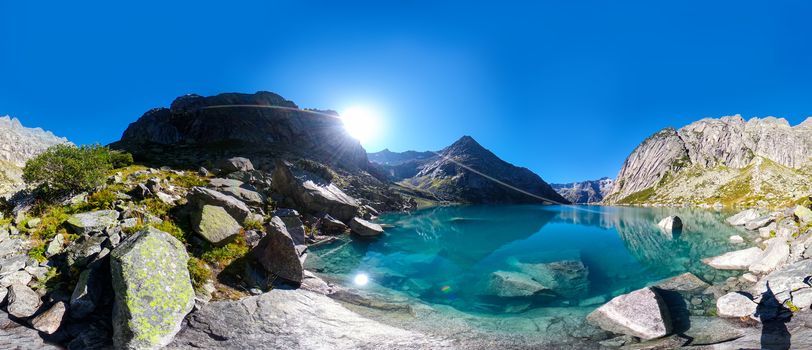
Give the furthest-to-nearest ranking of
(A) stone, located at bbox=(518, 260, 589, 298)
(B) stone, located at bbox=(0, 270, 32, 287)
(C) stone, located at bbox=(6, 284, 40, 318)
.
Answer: (A) stone, located at bbox=(518, 260, 589, 298)
(B) stone, located at bbox=(0, 270, 32, 287)
(C) stone, located at bbox=(6, 284, 40, 318)

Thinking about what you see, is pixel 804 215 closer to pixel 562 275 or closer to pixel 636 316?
pixel 562 275

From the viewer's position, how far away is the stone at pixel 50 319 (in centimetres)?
862

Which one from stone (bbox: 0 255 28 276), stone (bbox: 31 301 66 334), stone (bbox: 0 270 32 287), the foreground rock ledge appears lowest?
the foreground rock ledge

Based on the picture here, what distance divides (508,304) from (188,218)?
19784 mm

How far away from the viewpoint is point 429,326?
13.4 metres

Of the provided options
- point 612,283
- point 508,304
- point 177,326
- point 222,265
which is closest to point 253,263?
point 222,265

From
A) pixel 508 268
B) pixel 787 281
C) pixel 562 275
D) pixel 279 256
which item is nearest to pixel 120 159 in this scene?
pixel 279 256

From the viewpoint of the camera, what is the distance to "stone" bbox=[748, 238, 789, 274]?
59.7ft

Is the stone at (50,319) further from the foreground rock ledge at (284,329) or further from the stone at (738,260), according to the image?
the stone at (738,260)

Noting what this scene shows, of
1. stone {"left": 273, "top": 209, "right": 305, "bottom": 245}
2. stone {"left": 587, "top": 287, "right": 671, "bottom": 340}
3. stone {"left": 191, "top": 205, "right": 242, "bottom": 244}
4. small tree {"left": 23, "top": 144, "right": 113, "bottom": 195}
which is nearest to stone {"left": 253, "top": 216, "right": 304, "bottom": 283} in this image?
stone {"left": 191, "top": 205, "right": 242, "bottom": 244}

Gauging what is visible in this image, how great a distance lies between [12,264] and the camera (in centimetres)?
1019

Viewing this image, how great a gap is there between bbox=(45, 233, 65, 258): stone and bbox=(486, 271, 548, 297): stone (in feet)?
69.3

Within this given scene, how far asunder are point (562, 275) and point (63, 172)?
33.6 meters

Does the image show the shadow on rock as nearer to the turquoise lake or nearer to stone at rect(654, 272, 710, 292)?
stone at rect(654, 272, 710, 292)
